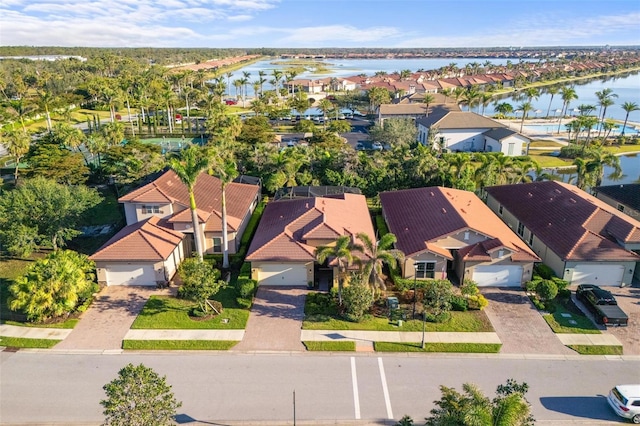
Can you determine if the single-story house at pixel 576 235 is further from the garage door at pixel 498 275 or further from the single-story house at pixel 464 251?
the garage door at pixel 498 275

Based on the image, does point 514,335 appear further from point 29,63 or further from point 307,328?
point 29,63

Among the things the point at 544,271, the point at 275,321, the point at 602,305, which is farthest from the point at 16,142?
the point at 602,305

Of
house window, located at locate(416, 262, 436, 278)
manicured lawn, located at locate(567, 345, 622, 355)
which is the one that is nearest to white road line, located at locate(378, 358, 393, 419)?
house window, located at locate(416, 262, 436, 278)

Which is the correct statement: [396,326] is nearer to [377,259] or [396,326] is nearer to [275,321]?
[377,259]

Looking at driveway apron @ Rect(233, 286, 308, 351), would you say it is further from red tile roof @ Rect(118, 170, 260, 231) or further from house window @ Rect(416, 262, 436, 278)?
house window @ Rect(416, 262, 436, 278)

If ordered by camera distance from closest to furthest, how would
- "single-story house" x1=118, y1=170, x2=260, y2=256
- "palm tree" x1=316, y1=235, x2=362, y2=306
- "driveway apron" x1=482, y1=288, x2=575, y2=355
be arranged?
"driveway apron" x1=482, y1=288, x2=575, y2=355 → "palm tree" x1=316, y1=235, x2=362, y2=306 → "single-story house" x1=118, y1=170, x2=260, y2=256

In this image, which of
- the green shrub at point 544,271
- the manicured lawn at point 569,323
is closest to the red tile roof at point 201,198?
the green shrub at point 544,271
